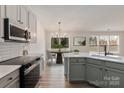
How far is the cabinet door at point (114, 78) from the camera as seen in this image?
10.6ft

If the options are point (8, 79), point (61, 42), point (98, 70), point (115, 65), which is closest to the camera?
point (8, 79)

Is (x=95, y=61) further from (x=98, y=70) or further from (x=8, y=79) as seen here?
(x=8, y=79)

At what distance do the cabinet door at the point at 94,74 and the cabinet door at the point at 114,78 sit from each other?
0.71ft

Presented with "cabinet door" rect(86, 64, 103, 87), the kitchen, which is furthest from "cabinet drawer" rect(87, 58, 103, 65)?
"cabinet door" rect(86, 64, 103, 87)

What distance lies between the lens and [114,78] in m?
3.43

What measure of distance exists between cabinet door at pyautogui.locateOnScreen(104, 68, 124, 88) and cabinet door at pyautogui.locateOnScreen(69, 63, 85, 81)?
100cm

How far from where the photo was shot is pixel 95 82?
411 cm

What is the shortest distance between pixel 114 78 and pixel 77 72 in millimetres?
1387

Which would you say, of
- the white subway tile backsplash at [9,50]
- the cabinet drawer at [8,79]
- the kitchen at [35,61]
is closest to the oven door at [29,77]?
the kitchen at [35,61]

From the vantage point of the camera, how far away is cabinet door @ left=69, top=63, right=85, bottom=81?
181 inches

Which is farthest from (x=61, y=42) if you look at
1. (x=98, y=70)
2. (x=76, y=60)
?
(x=98, y=70)

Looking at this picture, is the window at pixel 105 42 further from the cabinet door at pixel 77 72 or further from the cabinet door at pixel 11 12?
the cabinet door at pixel 11 12
